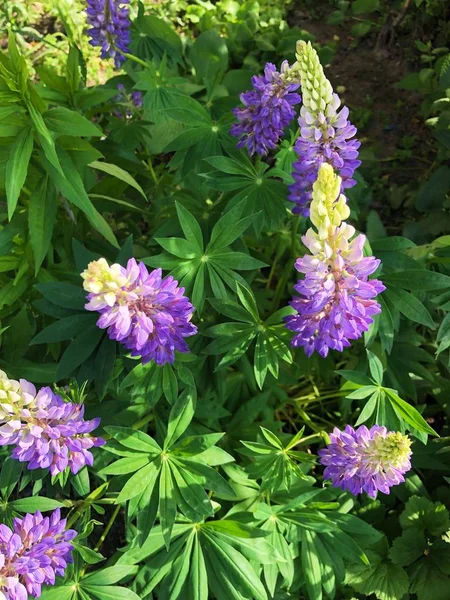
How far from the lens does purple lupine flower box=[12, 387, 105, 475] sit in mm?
1657

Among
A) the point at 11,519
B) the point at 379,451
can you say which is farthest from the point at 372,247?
the point at 11,519

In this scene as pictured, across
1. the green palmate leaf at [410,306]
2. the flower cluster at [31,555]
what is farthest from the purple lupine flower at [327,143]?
the flower cluster at [31,555]

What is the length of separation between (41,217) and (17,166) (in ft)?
0.80

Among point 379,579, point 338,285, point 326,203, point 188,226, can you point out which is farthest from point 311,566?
point 326,203

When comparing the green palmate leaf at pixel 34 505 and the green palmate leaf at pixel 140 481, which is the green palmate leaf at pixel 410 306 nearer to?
the green palmate leaf at pixel 140 481

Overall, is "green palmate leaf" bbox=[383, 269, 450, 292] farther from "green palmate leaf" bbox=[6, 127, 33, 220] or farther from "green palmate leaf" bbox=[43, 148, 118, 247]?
"green palmate leaf" bbox=[6, 127, 33, 220]

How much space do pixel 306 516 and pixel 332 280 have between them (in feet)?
3.73

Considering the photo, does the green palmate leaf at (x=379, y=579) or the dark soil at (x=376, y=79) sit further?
the dark soil at (x=376, y=79)

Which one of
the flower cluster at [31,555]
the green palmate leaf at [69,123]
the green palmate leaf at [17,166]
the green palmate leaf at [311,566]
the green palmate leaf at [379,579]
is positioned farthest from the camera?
the green palmate leaf at [379,579]

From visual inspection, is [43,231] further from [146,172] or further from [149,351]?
[146,172]

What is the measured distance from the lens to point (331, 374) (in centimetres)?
283

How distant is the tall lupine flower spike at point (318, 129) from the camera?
167 cm

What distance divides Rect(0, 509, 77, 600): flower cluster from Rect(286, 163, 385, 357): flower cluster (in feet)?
3.26

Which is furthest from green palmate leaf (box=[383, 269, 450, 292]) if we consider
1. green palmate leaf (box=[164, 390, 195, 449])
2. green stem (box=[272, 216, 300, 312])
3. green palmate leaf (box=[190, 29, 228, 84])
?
green palmate leaf (box=[190, 29, 228, 84])
